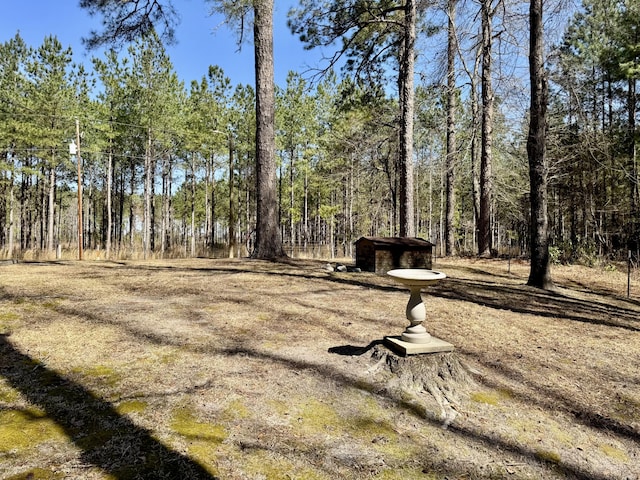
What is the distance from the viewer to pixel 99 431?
2.04 meters

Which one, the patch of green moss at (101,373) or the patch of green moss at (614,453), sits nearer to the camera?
the patch of green moss at (614,453)

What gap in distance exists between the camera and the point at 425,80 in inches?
436

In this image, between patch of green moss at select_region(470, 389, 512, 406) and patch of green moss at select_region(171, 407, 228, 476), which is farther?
patch of green moss at select_region(470, 389, 512, 406)

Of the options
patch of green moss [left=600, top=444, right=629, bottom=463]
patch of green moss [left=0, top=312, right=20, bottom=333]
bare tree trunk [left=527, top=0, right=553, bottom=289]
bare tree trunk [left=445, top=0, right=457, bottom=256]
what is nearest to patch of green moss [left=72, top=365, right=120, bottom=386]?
patch of green moss [left=0, top=312, right=20, bottom=333]

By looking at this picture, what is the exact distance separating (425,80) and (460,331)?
30.0 feet

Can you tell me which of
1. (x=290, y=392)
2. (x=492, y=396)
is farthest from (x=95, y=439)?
(x=492, y=396)

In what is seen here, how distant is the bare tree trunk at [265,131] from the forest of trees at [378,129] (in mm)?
1195

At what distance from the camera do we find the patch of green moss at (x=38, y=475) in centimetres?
164

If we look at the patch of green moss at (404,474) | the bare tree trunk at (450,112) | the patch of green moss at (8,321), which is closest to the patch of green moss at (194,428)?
the patch of green moss at (404,474)

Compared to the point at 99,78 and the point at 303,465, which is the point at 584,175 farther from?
the point at 99,78

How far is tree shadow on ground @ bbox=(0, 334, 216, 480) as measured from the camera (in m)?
1.76

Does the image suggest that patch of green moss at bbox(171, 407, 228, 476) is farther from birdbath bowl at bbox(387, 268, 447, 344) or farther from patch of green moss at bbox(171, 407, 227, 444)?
birdbath bowl at bbox(387, 268, 447, 344)

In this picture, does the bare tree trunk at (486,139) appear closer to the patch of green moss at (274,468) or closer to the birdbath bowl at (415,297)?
the birdbath bowl at (415,297)

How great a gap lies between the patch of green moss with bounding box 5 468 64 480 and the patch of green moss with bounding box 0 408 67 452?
0.76ft
